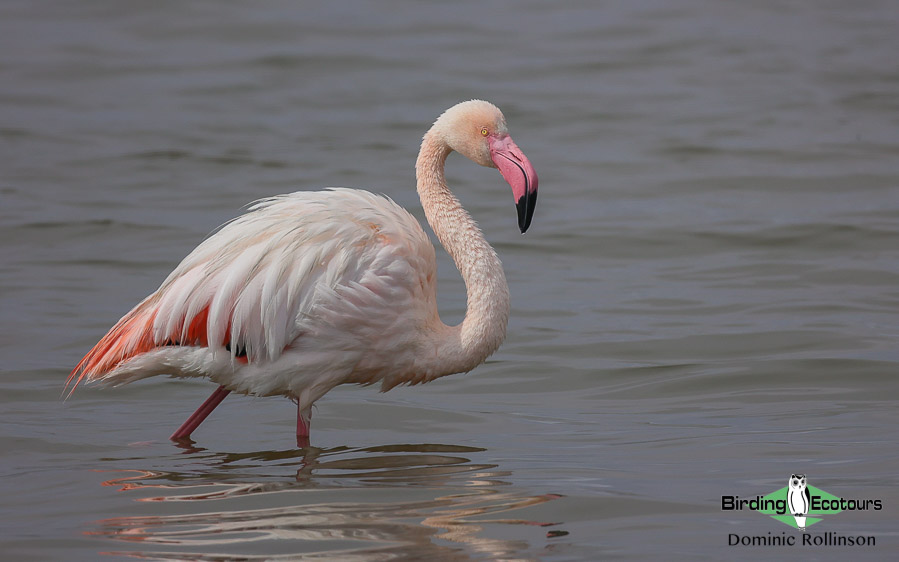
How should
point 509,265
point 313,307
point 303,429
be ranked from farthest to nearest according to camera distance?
point 509,265 → point 303,429 → point 313,307

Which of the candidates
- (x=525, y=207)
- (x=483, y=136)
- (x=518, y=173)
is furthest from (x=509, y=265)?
(x=525, y=207)

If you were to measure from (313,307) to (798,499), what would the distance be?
82.8 inches

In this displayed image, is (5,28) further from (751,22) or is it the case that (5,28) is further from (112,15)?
(751,22)

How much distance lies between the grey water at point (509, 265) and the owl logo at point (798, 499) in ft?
0.28

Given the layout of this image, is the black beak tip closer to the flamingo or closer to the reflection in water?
the flamingo

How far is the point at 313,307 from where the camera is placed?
16.8 ft

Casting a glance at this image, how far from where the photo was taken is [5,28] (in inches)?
725

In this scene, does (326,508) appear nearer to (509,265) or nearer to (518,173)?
(518,173)

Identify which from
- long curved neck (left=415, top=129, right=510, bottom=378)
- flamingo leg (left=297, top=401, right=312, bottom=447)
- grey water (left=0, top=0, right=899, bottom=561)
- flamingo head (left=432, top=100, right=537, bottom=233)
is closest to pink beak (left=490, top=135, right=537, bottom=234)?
flamingo head (left=432, top=100, right=537, bottom=233)

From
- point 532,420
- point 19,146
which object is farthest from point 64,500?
point 19,146

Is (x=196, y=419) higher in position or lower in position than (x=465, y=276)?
lower

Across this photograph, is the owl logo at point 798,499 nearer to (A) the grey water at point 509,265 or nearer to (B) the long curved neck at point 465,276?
(A) the grey water at point 509,265

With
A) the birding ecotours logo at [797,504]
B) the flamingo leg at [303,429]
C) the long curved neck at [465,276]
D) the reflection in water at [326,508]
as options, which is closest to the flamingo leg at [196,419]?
the reflection in water at [326,508]

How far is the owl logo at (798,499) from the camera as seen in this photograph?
4.29m
